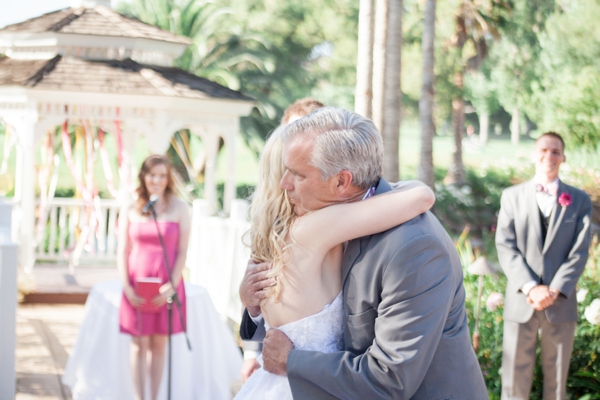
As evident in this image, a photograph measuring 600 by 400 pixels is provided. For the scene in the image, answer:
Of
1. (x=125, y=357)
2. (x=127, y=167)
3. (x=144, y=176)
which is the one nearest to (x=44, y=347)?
(x=125, y=357)

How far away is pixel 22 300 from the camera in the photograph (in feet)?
36.0

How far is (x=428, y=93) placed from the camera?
17375mm

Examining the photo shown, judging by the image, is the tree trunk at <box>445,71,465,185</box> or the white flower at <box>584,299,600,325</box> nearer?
the white flower at <box>584,299,600,325</box>

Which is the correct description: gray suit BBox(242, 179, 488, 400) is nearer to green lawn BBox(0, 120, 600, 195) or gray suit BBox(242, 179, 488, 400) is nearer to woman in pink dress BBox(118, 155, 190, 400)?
woman in pink dress BBox(118, 155, 190, 400)

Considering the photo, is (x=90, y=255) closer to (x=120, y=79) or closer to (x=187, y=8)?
(x=120, y=79)

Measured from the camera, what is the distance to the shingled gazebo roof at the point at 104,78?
11719 millimetres

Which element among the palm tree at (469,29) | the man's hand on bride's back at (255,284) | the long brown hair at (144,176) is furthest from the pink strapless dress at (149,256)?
the palm tree at (469,29)

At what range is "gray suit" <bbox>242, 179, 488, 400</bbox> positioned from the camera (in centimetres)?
216

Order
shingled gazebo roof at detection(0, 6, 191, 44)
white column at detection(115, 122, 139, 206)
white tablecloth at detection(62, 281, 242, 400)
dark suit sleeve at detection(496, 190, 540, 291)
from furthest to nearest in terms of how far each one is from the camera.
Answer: white column at detection(115, 122, 139, 206)
shingled gazebo roof at detection(0, 6, 191, 44)
white tablecloth at detection(62, 281, 242, 400)
dark suit sleeve at detection(496, 190, 540, 291)

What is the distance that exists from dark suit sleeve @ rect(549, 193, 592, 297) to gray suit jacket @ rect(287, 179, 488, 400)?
3.10m

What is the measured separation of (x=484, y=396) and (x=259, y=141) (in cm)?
2010

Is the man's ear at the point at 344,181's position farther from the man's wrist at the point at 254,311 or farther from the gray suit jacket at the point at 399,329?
the man's wrist at the point at 254,311

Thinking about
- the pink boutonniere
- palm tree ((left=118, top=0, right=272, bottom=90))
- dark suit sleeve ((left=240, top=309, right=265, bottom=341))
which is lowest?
dark suit sleeve ((left=240, top=309, right=265, bottom=341))

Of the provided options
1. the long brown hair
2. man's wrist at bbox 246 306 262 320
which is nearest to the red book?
the long brown hair
